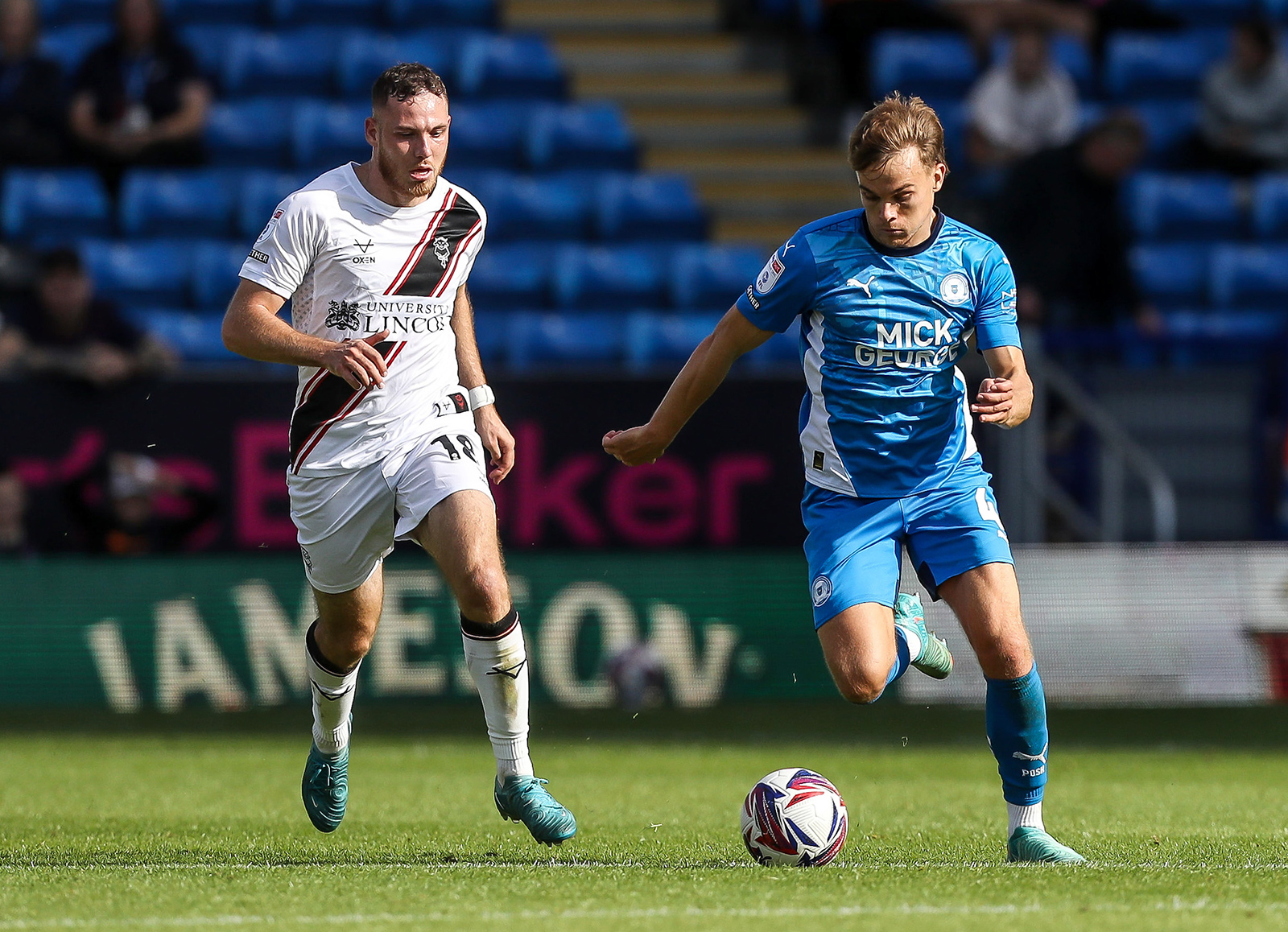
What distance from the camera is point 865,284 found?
226 inches

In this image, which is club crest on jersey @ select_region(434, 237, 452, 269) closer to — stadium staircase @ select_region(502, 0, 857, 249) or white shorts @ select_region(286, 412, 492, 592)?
white shorts @ select_region(286, 412, 492, 592)

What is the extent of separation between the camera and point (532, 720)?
11.2 meters

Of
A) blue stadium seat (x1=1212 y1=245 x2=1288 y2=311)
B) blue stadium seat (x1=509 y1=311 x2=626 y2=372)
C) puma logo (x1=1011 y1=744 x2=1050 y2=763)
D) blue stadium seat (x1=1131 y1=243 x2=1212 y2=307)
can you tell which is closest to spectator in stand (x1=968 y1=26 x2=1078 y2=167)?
blue stadium seat (x1=1131 y1=243 x2=1212 y2=307)

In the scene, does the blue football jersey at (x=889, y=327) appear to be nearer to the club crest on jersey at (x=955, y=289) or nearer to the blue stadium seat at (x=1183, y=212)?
the club crest on jersey at (x=955, y=289)

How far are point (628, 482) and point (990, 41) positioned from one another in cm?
669

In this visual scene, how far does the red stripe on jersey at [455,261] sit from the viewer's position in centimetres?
624

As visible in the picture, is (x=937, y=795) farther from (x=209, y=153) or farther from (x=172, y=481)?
(x=209, y=153)

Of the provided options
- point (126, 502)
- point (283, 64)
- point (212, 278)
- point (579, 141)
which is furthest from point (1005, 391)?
point (283, 64)

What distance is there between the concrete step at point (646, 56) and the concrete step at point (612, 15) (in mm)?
144

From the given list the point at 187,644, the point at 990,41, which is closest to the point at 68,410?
the point at 187,644

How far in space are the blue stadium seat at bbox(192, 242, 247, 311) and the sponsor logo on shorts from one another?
30.0 ft

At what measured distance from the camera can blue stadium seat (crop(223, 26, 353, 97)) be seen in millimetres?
15992

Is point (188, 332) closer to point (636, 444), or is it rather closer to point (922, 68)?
point (922, 68)

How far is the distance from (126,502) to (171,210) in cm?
399
